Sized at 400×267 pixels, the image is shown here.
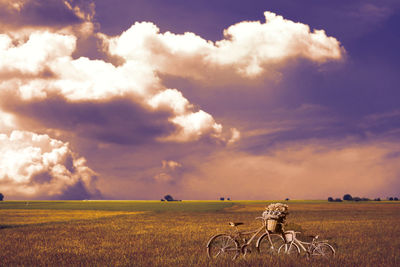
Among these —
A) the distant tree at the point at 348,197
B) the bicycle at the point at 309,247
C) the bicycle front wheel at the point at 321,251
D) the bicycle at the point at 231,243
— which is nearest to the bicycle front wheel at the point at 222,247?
the bicycle at the point at 231,243

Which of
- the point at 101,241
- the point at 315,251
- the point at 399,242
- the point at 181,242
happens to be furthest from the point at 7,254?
the point at 399,242

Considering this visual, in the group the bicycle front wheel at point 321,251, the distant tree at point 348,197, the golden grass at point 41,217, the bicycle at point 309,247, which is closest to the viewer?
the bicycle at point 309,247

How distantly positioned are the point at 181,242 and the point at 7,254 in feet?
24.6

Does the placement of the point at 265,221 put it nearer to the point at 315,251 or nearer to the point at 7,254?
the point at 315,251

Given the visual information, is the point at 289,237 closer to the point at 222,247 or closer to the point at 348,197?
the point at 222,247

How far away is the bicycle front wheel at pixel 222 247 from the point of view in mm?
13311

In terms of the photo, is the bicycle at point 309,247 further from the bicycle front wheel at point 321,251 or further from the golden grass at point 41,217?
the golden grass at point 41,217

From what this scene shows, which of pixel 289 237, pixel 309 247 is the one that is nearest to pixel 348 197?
pixel 309 247

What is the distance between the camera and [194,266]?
12914mm

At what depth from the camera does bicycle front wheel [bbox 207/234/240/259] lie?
13.3m

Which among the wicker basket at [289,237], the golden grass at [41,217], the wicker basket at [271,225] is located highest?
the wicker basket at [271,225]

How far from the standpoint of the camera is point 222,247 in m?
13.5

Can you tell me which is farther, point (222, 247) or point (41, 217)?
point (41, 217)

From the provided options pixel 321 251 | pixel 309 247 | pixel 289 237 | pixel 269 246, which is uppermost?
pixel 289 237
